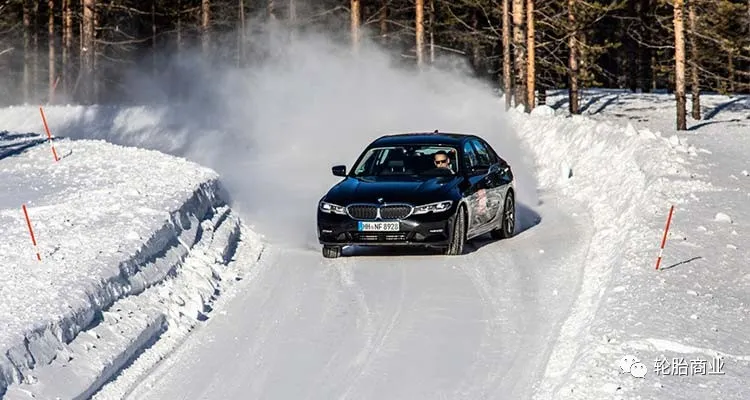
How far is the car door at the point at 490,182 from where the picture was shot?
15453mm

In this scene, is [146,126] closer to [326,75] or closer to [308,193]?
[326,75]

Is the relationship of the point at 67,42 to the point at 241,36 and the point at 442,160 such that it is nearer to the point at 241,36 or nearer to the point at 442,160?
the point at 241,36

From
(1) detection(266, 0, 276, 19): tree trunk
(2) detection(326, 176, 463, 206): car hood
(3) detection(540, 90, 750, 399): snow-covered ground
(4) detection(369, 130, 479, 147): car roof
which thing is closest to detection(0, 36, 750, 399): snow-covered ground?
(3) detection(540, 90, 750, 399): snow-covered ground

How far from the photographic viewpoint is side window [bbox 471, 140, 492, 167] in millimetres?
16188

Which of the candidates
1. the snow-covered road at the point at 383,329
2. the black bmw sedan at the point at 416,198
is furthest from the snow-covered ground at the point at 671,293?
the black bmw sedan at the point at 416,198

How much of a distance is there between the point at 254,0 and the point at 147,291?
5381 cm

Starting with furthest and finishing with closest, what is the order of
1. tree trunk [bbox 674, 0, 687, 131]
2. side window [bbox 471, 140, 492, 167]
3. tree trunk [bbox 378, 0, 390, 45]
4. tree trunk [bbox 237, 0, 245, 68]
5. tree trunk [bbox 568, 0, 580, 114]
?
tree trunk [bbox 237, 0, 245, 68] < tree trunk [bbox 378, 0, 390, 45] < tree trunk [bbox 568, 0, 580, 114] < tree trunk [bbox 674, 0, 687, 131] < side window [bbox 471, 140, 492, 167]

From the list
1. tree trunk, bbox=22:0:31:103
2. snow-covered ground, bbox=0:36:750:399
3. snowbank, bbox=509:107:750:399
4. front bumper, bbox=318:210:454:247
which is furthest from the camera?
tree trunk, bbox=22:0:31:103

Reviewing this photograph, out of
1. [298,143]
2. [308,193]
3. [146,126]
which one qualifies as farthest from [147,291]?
[146,126]

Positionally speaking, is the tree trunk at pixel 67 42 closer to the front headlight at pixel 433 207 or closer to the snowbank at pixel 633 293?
the snowbank at pixel 633 293

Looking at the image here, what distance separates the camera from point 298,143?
109 feet

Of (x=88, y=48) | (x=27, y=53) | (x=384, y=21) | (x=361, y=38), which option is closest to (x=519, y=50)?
(x=88, y=48)

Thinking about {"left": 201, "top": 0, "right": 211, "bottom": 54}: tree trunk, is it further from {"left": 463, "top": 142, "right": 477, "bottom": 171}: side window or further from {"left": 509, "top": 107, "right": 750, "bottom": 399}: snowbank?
{"left": 463, "top": 142, "right": 477, "bottom": 171}: side window

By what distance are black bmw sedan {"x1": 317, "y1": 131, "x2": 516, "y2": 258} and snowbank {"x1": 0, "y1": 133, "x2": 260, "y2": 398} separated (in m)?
1.55
